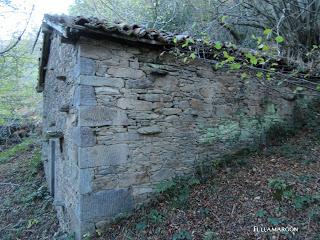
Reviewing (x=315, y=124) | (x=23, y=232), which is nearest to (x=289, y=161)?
(x=315, y=124)

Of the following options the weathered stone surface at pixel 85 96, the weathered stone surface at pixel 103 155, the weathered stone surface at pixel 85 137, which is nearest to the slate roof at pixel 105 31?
the weathered stone surface at pixel 85 96

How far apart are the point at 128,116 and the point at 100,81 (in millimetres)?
684

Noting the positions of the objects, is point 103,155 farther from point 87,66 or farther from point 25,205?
point 25,205

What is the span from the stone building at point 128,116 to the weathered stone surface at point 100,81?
0.05 ft

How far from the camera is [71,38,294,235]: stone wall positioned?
390cm

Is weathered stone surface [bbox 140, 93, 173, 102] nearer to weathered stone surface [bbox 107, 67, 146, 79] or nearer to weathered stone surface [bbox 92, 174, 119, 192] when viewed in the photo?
weathered stone surface [bbox 107, 67, 146, 79]

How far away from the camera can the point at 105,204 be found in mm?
4004

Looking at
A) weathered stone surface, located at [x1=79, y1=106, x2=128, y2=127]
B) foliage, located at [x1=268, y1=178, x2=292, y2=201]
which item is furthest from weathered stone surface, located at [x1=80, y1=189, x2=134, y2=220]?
foliage, located at [x1=268, y1=178, x2=292, y2=201]

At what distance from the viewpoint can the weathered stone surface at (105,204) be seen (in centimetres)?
387

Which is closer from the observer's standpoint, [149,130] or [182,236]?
[182,236]

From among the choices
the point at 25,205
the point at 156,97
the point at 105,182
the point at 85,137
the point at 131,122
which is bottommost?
the point at 25,205

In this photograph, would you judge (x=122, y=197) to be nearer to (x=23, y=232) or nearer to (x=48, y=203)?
(x=23, y=232)

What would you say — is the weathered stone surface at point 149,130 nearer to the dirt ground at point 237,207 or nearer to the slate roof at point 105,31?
the dirt ground at point 237,207

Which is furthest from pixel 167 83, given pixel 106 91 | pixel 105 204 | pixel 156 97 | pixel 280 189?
pixel 280 189
